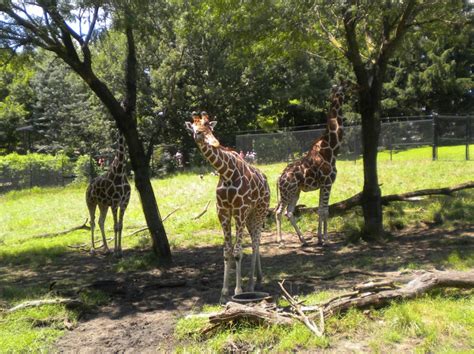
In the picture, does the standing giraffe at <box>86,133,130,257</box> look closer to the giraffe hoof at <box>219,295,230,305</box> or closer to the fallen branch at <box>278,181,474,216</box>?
the giraffe hoof at <box>219,295,230,305</box>

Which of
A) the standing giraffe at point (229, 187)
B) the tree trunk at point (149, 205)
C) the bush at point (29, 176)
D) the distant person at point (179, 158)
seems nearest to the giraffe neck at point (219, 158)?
the standing giraffe at point (229, 187)

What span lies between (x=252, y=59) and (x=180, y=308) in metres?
7.45

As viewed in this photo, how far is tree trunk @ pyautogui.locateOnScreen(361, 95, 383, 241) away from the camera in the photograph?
1079cm

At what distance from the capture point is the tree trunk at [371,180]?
10.8m

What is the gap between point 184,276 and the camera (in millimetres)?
9195

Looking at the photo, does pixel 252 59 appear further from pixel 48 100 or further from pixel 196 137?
pixel 48 100

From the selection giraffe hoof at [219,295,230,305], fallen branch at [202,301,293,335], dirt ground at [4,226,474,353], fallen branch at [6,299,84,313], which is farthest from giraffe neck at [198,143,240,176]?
fallen branch at [6,299,84,313]

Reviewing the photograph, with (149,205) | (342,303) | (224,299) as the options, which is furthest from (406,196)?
(342,303)

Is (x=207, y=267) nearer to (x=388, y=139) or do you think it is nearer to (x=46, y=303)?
(x=46, y=303)

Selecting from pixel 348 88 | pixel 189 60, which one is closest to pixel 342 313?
pixel 348 88

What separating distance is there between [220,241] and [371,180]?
3.85 meters

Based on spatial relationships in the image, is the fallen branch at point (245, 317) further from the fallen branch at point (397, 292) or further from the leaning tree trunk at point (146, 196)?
the leaning tree trunk at point (146, 196)

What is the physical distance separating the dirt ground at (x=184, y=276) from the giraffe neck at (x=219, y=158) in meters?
2.01

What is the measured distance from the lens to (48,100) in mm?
47312
